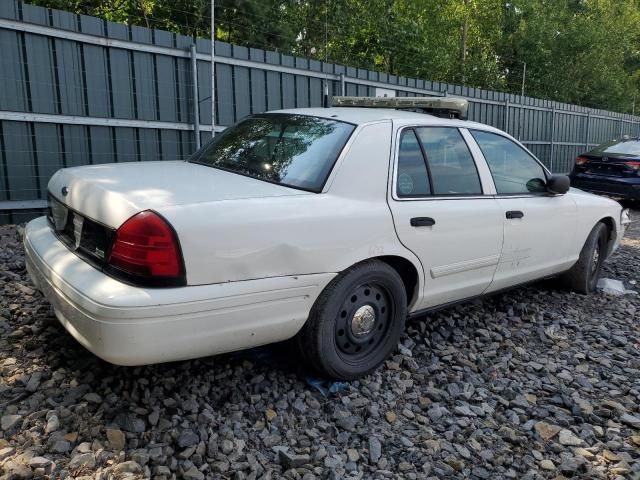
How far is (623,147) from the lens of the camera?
1103 centimetres

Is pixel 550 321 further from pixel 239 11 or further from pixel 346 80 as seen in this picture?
pixel 239 11

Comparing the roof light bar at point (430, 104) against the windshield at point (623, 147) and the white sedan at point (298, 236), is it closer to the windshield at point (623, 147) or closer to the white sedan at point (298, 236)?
the white sedan at point (298, 236)

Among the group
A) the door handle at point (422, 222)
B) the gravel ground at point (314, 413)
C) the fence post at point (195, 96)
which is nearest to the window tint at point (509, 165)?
the door handle at point (422, 222)

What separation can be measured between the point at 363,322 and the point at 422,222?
69 cm

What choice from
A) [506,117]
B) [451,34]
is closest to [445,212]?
[506,117]

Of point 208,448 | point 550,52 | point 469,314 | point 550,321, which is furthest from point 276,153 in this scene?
point 550,52

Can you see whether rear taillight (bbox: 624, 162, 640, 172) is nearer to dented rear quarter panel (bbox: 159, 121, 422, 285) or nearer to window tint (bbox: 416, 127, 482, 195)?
window tint (bbox: 416, 127, 482, 195)

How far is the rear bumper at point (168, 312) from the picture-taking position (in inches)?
92.1

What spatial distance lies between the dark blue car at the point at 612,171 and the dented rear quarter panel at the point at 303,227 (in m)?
8.66

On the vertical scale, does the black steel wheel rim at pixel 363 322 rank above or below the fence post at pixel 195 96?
below

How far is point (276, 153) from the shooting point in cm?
333

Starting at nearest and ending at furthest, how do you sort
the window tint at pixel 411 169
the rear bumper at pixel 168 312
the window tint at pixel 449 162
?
the rear bumper at pixel 168 312
the window tint at pixel 411 169
the window tint at pixel 449 162

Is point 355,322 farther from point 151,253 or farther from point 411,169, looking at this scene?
point 151,253

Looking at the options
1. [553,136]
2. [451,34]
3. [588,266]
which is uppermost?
[451,34]
